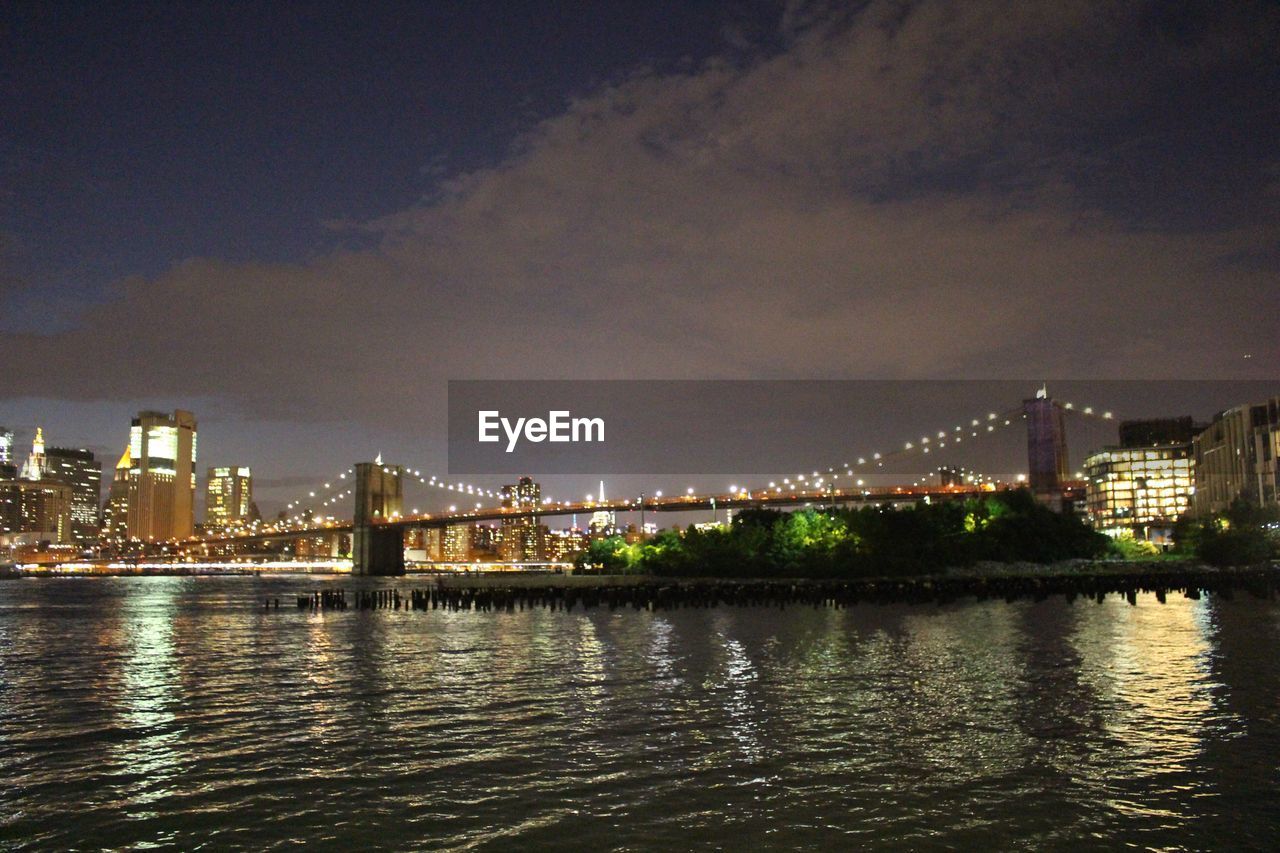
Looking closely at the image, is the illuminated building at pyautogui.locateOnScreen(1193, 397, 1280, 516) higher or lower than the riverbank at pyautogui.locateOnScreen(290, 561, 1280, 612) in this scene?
higher

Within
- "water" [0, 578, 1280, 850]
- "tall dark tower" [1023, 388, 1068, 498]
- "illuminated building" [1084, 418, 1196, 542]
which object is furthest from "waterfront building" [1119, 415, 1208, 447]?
"water" [0, 578, 1280, 850]

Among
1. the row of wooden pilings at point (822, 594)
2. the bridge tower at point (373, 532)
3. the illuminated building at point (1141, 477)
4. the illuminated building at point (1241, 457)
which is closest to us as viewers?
the row of wooden pilings at point (822, 594)

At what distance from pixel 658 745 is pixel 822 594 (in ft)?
142

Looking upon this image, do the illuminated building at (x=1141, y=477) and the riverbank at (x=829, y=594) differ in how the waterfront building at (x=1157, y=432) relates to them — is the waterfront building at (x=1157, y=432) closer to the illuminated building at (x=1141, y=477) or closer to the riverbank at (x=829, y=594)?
the illuminated building at (x=1141, y=477)

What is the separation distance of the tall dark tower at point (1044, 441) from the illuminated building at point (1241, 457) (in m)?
19.3

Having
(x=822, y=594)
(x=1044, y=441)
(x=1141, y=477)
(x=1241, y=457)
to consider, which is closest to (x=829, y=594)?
(x=822, y=594)

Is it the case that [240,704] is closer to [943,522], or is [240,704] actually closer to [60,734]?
[60,734]

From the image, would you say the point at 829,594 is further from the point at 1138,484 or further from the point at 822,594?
the point at 1138,484

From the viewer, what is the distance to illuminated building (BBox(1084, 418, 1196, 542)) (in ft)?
534

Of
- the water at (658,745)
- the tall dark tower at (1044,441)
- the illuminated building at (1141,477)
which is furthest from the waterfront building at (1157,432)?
the water at (658,745)

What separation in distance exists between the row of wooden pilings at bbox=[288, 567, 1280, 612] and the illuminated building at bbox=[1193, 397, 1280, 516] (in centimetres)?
5219

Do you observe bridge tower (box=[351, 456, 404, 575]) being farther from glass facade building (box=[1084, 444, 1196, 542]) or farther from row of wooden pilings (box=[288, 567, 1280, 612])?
glass facade building (box=[1084, 444, 1196, 542])

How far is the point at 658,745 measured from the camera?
1698cm

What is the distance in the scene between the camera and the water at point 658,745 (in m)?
12.5
